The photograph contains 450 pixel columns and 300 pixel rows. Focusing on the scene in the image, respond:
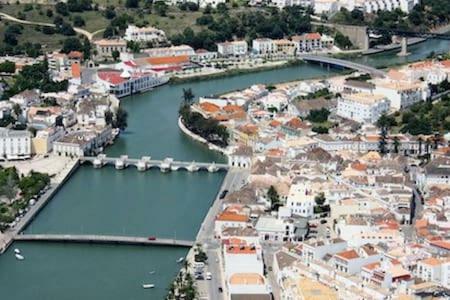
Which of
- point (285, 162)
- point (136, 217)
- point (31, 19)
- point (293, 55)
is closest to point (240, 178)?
point (285, 162)

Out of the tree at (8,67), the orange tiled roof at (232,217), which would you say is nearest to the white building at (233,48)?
the tree at (8,67)

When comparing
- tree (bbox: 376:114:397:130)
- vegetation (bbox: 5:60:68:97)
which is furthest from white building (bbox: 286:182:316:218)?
vegetation (bbox: 5:60:68:97)

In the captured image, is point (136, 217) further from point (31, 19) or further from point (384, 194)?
point (31, 19)

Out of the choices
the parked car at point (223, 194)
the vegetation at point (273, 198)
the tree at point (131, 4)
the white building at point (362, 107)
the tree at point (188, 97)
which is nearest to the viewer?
the vegetation at point (273, 198)

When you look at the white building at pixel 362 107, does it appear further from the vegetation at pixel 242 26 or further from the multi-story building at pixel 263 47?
the vegetation at pixel 242 26

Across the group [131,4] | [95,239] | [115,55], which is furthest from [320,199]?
[131,4]

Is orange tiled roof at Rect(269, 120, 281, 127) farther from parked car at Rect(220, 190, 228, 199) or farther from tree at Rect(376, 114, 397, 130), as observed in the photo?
parked car at Rect(220, 190, 228, 199)
